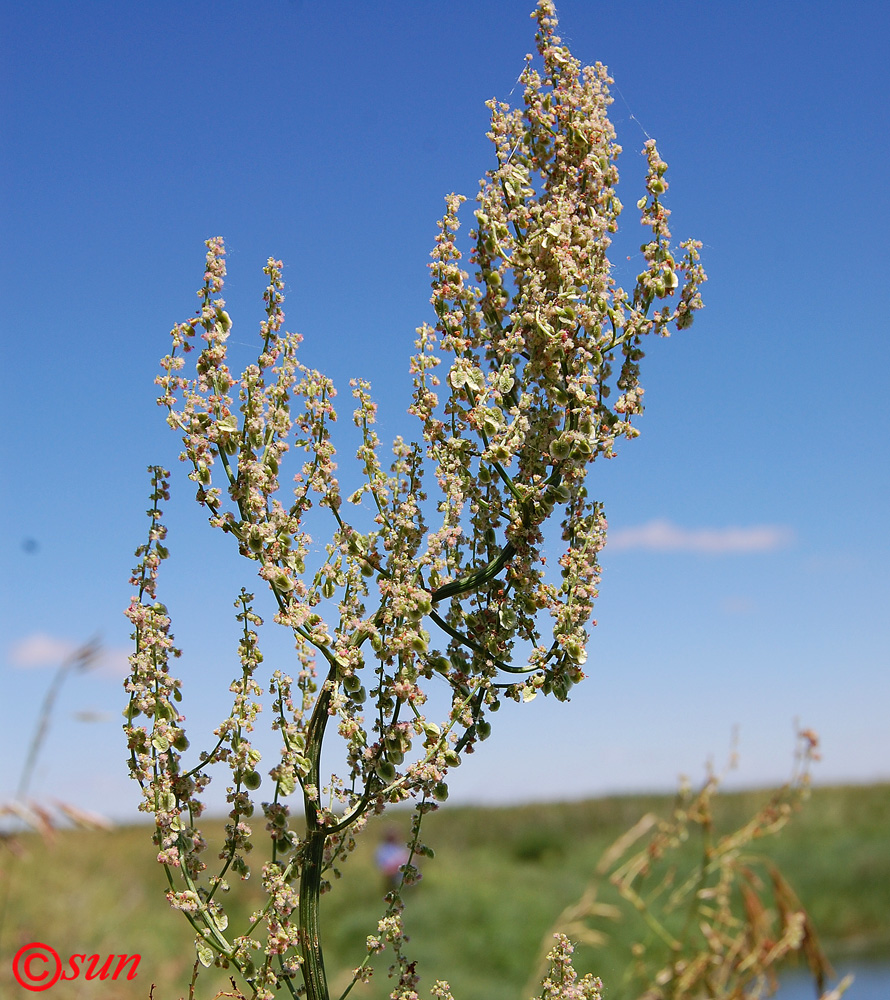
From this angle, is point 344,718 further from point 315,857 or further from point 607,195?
point 607,195

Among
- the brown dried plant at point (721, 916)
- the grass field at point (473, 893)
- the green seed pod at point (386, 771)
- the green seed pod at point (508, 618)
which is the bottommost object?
the grass field at point (473, 893)

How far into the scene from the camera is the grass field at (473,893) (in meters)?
8.43

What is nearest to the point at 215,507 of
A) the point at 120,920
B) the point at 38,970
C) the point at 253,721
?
the point at 253,721

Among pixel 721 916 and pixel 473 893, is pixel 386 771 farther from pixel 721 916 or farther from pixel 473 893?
pixel 473 893

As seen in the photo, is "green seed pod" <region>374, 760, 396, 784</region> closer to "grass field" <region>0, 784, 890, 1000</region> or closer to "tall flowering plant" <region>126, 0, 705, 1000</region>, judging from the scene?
"tall flowering plant" <region>126, 0, 705, 1000</region>

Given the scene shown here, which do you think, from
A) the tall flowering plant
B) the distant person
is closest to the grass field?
the distant person

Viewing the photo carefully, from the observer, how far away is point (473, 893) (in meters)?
15.8

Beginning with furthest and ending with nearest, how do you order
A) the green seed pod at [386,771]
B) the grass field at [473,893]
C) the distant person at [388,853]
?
1. the distant person at [388,853]
2. the grass field at [473,893]
3. the green seed pod at [386,771]

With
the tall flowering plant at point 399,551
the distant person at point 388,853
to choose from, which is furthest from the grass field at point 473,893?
the tall flowering plant at point 399,551

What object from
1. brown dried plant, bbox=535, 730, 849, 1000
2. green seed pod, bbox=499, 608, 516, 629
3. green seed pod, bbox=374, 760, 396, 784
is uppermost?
green seed pod, bbox=499, 608, 516, 629

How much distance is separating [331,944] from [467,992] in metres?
2.67

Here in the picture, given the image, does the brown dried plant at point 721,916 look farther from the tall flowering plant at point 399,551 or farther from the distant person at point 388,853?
the distant person at point 388,853

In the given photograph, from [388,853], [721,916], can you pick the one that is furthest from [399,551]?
[388,853]

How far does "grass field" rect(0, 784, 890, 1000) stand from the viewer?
27.7 ft
